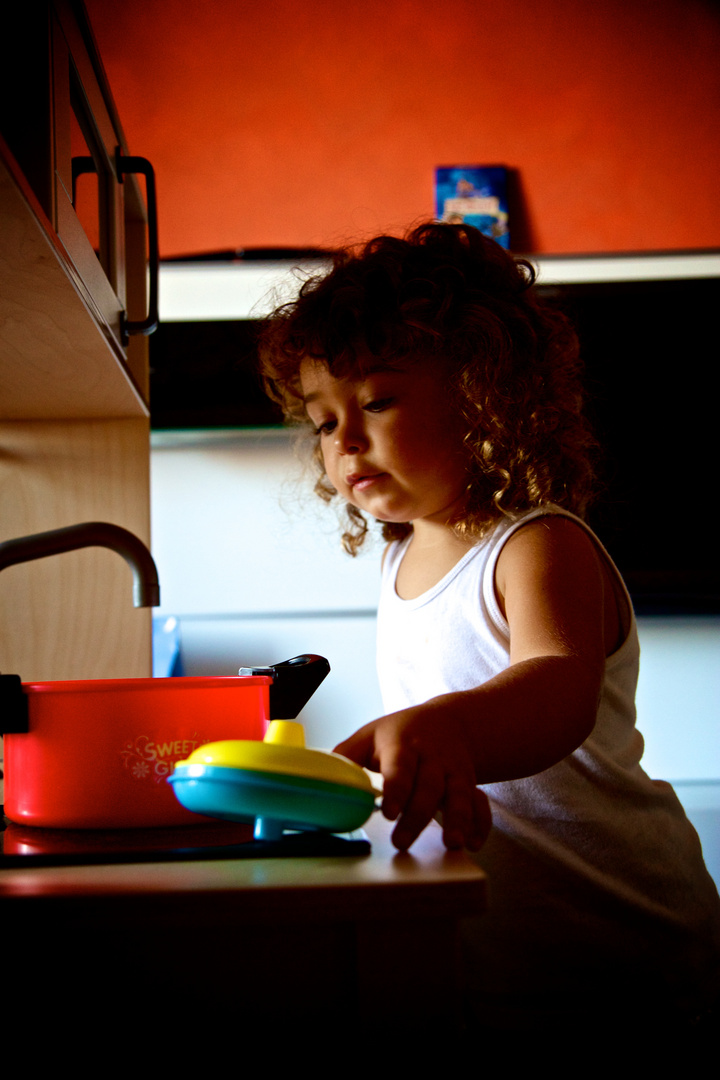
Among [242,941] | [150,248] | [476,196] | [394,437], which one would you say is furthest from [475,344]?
[476,196]

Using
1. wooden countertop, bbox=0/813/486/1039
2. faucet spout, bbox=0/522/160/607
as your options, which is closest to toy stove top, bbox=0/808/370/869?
wooden countertop, bbox=0/813/486/1039

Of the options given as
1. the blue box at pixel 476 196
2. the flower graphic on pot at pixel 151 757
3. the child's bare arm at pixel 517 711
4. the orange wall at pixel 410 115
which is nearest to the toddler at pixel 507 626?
the child's bare arm at pixel 517 711

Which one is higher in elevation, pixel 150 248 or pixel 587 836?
pixel 150 248

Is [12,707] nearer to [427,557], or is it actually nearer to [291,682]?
[291,682]

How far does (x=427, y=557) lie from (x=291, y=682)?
1.49ft

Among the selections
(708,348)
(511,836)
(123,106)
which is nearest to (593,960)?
(511,836)

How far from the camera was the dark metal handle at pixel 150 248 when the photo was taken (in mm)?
855

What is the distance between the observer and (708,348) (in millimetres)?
1639

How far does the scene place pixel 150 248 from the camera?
2.90 ft

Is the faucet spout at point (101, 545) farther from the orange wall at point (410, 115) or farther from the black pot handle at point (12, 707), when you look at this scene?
the orange wall at point (410, 115)

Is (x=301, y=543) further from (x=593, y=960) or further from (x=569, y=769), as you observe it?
(x=593, y=960)

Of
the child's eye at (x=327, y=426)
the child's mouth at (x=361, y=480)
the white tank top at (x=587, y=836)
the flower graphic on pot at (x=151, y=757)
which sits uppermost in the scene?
the child's eye at (x=327, y=426)

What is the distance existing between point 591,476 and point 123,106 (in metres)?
1.70

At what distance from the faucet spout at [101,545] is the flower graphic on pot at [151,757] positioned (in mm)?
153
